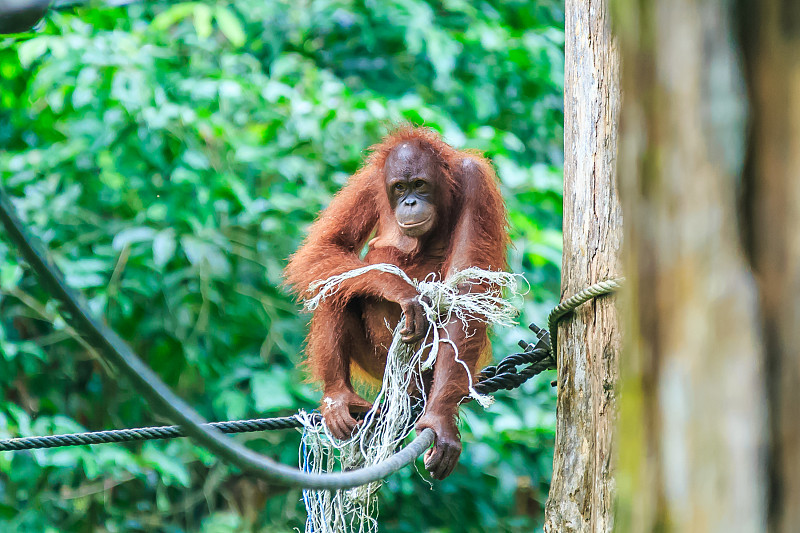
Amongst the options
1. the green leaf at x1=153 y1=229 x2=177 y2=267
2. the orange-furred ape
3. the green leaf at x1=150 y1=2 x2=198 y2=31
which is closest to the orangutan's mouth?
the orange-furred ape

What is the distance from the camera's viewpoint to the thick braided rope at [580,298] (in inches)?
91.3

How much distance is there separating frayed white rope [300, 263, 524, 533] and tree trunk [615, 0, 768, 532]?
185 cm

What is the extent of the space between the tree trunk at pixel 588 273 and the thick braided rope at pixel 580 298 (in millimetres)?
Result: 32

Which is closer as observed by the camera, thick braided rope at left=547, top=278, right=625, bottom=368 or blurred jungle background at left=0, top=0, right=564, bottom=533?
thick braided rope at left=547, top=278, right=625, bottom=368

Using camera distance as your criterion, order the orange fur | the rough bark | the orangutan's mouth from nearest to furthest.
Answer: the rough bark, the orange fur, the orangutan's mouth

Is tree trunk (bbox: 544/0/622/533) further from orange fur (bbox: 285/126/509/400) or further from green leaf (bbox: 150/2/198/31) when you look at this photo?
green leaf (bbox: 150/2/198/31)

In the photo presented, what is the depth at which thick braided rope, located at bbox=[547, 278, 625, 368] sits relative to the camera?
2318 millimetres

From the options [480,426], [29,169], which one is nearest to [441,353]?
[480,426]

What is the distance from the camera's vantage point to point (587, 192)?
245 cm

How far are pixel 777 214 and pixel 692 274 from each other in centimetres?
10

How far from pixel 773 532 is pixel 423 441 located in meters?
1.73

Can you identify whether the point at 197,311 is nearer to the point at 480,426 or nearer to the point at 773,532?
the point at 480,426

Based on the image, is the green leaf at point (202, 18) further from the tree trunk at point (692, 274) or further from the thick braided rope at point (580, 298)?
the tree trunk at point (692, 274)

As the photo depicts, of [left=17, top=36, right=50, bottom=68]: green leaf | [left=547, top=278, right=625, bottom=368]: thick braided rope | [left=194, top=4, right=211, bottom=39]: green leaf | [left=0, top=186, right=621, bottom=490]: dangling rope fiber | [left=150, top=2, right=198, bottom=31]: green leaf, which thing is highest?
[left=150, top=2, right=198, bottom=31]: green leaf
